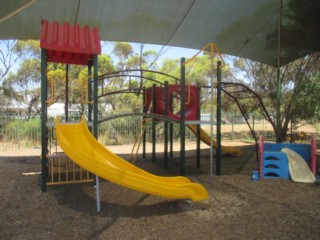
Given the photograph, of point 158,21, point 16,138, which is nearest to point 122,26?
point 158,21

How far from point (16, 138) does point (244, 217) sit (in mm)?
12792

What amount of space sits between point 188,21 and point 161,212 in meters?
7.16

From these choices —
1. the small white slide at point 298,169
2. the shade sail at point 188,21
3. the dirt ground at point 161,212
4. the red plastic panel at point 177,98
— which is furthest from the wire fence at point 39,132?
the dirt ground at point 161,212

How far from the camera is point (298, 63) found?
17.5m

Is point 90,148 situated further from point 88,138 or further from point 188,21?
point 188,21

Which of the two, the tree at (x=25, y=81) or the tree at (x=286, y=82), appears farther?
the tree at (x=25, y=81)

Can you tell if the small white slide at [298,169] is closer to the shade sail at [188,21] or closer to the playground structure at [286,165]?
the playground structure at [286,165]

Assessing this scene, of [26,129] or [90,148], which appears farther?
[26,129]

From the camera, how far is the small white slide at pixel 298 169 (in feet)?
20.6

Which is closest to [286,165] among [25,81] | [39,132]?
[39,132]

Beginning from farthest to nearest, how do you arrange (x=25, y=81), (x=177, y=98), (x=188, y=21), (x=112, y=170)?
1. (x=25, y=81)
2. (x=188, y=21)
3. (x=177, y=98)
4. (x=112, y=170)

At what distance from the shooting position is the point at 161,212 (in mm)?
4410

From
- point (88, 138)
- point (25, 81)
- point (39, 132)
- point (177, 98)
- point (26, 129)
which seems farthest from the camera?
point (25, 81)

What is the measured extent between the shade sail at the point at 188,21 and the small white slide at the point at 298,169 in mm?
4810
